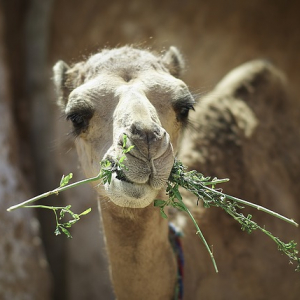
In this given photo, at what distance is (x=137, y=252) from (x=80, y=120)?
79 centimetres

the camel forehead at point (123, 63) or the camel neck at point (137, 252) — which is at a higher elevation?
the camel forehead at point (123, 63)

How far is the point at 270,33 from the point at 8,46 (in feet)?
11.5

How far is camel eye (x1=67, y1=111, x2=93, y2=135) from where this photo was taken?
3088mm

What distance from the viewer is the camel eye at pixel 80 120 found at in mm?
3088

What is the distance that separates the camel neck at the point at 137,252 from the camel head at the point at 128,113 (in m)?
0.21

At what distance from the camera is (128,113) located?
272 cm

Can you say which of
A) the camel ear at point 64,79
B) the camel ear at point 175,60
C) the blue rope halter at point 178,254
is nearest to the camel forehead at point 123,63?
the camel ear at point 64,79

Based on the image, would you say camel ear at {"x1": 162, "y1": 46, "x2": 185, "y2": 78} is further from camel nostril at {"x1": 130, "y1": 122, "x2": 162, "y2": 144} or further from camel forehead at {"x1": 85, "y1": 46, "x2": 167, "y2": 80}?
camel nostril at {"x1": 130, "y1": 122, "x2": 162, "y2": 144}

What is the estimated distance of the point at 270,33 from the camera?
7.98m

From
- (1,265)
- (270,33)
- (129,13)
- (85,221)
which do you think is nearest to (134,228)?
(1,265)

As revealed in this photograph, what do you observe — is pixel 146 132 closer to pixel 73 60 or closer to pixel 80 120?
pixel 80 120

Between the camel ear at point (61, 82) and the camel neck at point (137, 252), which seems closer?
the camel neck at point (137, 252)

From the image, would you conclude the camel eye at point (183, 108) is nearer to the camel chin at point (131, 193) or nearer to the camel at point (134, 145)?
the camel at point (134, 145)

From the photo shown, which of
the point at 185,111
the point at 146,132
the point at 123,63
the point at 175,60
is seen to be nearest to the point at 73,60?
the point at 175,60
